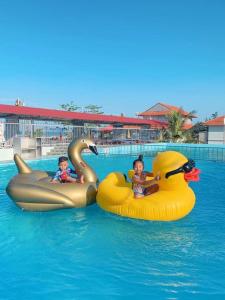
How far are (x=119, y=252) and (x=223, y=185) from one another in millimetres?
5503

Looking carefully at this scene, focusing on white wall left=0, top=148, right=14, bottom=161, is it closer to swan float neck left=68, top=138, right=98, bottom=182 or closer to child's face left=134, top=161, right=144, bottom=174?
swan float neck left=68, top=138, right=98, bottom=182

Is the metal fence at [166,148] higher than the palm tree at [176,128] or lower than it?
lower

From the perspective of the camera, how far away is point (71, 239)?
472 centimetres

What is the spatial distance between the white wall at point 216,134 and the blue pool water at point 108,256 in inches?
860

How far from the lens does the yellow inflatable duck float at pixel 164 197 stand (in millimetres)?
5102

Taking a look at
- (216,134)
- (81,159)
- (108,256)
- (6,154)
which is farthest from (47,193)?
(216,134)

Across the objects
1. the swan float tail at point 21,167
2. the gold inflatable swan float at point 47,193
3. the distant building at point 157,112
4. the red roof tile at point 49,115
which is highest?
the distant building at point 157,112

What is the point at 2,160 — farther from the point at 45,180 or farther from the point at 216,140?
the point at 216,140

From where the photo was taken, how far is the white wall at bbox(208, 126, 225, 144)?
1054 inches

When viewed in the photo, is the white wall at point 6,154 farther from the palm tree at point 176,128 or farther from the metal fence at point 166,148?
the palm tree at point 176,128

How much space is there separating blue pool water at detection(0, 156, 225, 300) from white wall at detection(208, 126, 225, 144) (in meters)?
21.8

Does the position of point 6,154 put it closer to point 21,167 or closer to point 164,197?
point 21,167

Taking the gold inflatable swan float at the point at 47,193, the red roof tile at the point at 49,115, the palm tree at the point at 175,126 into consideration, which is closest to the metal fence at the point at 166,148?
the red roof tile at the point at 49,115

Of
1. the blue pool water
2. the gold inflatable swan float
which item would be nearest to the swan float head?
the blue pool water
